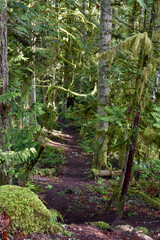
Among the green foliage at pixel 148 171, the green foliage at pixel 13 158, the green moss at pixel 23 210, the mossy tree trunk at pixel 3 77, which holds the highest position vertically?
the mossy tree trunk at pixel 3 77

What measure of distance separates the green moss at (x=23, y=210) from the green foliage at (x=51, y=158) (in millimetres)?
7802

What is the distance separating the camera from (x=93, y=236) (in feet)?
11.6

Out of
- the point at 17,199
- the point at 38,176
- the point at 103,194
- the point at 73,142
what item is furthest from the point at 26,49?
the point at 73,142

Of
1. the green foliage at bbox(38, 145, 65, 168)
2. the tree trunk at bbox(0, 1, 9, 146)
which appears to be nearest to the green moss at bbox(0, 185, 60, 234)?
the tree trunk at bbox(0, 1, 9, 146)

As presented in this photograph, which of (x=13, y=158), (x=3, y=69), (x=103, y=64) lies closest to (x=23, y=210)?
(x=13, y=158)

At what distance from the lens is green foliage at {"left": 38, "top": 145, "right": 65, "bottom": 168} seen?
11203 millimetres

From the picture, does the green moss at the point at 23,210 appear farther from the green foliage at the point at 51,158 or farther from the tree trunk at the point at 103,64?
the green foliage at the point at 51,158

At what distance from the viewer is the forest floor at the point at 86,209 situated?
3830mm

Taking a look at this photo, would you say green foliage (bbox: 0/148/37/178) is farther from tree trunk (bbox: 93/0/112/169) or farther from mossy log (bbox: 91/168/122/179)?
tree trunk (bbox: 93/0/112/169)

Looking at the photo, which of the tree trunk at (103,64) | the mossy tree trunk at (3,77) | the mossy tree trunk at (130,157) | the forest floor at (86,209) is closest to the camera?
the forest floor at (86,209)

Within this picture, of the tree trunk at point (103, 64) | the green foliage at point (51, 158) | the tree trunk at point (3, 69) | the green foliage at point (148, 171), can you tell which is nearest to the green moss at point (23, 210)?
the tree trunk at point (3, 69)

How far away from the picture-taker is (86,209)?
6.55 m

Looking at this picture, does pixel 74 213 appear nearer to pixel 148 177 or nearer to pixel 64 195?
pixel 64 195

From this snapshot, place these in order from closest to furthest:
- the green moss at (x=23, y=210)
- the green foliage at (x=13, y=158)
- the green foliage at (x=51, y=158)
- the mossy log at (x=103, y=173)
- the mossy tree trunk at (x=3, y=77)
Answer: the green moss at (x=23, y=210), the green foliage at (x=13, y=158), the mossy tree trunk at (x=3, y=77), the mossy log at (x=103, y=173), the green foliage at (x=51, y=158)
